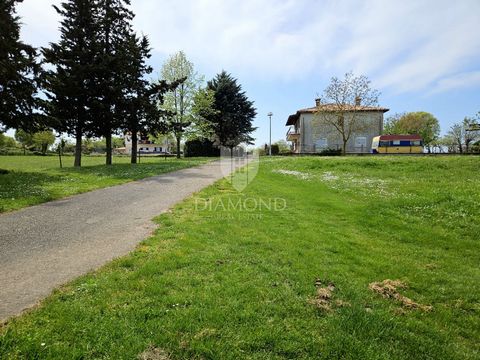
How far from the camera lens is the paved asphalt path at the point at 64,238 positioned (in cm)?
430

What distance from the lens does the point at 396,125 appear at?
78.5m

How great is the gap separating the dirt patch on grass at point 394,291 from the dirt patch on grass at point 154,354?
10.7 ft

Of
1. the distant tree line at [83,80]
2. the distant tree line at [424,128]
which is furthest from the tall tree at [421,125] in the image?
the distant tree line at [83,80]

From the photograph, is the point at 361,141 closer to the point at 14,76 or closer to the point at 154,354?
the point at 14,76

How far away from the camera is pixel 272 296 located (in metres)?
4.23

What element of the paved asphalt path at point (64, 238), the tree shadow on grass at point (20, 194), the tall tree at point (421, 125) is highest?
the tall tree at point (421, 125)

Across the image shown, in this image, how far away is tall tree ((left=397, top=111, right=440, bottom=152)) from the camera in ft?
253

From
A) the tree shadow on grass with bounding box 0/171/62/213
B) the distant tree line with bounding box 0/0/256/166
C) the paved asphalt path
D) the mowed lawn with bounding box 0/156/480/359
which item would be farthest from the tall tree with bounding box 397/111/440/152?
the tree shadow on grass with bounding box 0/171/62/213

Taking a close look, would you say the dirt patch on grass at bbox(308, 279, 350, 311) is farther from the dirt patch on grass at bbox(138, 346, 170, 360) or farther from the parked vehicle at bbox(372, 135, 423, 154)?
the parked vehicle at bbox(372, 135, 423, 154)

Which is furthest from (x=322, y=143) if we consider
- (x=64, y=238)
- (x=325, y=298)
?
(x=325, y=298)

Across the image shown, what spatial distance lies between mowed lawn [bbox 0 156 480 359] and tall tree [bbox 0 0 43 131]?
14.9 metres

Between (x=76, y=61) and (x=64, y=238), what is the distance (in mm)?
22864

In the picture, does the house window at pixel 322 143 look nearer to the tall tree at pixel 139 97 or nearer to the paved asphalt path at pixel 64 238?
the tall tree at pixel 139 97

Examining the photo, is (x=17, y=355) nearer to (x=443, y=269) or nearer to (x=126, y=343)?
(x=126, y=343)
